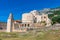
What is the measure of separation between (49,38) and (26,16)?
4371 centimetres

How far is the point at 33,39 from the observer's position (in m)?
35.7

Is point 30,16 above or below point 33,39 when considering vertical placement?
above

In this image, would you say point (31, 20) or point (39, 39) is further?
point (31, 20)

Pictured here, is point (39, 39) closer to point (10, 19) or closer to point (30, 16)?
point (10, 19)

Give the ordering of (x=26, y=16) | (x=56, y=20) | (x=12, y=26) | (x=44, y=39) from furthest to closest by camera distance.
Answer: (x=26, y=16)
(x=56, y=20)
(x=12, y=26)
(x=44, y=39)

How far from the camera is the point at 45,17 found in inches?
3115

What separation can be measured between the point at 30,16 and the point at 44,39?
43224 millimetres

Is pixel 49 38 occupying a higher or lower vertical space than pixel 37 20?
lower

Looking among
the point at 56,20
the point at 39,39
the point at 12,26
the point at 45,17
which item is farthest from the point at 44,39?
the point at 45,17

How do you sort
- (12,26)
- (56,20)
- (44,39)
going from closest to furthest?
(44,39)
(12,26)
(56,20)

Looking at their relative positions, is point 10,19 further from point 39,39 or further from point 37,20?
point 39,39

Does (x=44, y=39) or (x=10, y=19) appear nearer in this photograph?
(x=44, y=39)

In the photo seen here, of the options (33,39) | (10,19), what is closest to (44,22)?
(10,19)

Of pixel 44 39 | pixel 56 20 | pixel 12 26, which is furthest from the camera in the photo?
pixel 56 20
